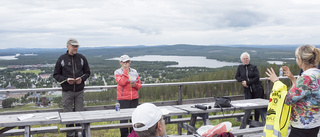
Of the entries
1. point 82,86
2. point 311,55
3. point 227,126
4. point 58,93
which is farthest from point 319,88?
point 58,93

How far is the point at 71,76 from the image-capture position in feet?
16.8

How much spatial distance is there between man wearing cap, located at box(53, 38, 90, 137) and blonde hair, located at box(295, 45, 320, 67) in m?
3.55

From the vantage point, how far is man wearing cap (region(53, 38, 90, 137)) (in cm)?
504

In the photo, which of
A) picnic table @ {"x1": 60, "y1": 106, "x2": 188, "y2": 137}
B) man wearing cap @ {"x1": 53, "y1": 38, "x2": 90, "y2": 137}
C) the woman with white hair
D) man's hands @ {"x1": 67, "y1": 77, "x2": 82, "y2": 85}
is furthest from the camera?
the woman with white hair

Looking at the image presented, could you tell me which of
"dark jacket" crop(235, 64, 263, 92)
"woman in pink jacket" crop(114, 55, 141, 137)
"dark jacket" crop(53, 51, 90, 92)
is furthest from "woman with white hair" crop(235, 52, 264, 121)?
"dark jacket" crop(53, 51, 90, 92)

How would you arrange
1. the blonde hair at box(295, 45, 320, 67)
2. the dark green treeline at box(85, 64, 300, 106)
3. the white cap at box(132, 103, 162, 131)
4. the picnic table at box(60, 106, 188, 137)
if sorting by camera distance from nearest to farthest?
1. the white cap at box(132, 103, 162, 131)
2. the blonde hair at box(295, 45, 320, 67)
3. the picnic table at box(60, 106, 188, 137)
4. the dark green treeline at box(85, 64, 300, 106)

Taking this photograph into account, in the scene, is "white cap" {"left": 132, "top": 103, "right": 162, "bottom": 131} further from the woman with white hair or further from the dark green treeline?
the woman with white hair

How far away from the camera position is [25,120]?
366cm

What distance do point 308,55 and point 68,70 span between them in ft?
12.6

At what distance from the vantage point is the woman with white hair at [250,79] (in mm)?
6219

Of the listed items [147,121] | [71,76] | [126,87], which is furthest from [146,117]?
[71,76]

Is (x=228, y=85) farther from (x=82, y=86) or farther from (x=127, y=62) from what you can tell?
(x=82, y=86)

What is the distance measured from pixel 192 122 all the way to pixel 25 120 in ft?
8.37

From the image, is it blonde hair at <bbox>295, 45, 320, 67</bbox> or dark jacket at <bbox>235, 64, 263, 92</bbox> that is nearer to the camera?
blonde hair at <bbox>295, 45, 320, 67</bbox>
